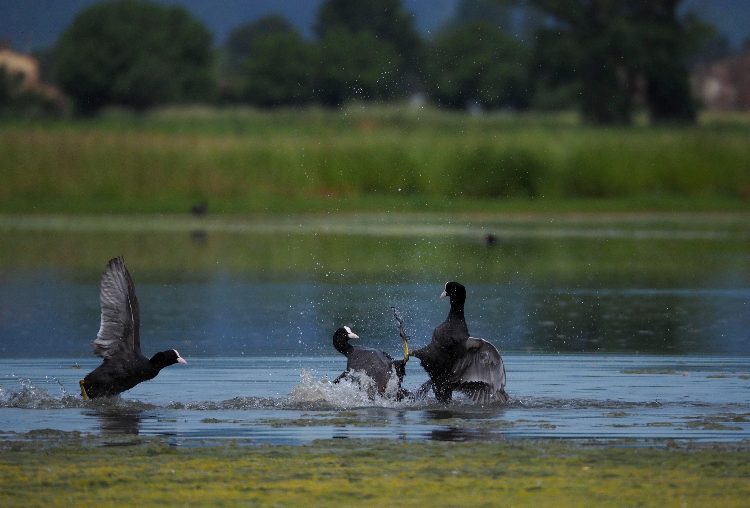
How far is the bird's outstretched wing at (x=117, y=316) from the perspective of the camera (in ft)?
45.7

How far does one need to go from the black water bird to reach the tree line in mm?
60701

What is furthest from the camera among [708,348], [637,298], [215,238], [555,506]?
[215,238]

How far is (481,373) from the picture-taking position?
1359 centimetres

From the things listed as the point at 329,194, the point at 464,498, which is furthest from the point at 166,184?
the point at 464,498

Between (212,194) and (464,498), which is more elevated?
(212,194)

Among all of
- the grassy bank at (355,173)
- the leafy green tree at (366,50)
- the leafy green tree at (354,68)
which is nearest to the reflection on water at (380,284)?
the grassy bank at (355,173)

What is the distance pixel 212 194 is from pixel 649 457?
34.1 m

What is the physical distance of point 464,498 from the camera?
971 centimetres

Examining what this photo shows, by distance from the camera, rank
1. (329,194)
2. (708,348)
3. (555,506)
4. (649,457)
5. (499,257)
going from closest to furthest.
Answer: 1. (555,506)
2. (649,457)
3. (708,348)
4. (499,257)
5. (329,194)

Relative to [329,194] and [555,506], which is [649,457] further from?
[329,194]

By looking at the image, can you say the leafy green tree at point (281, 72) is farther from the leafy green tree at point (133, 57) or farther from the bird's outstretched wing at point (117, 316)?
the bird's outstretched wing at point (117, 316)

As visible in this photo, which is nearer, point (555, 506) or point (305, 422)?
point (555, 506)

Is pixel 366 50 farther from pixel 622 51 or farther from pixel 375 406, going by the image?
pixel 375 406

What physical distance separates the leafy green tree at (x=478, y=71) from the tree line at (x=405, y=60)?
126 mm
